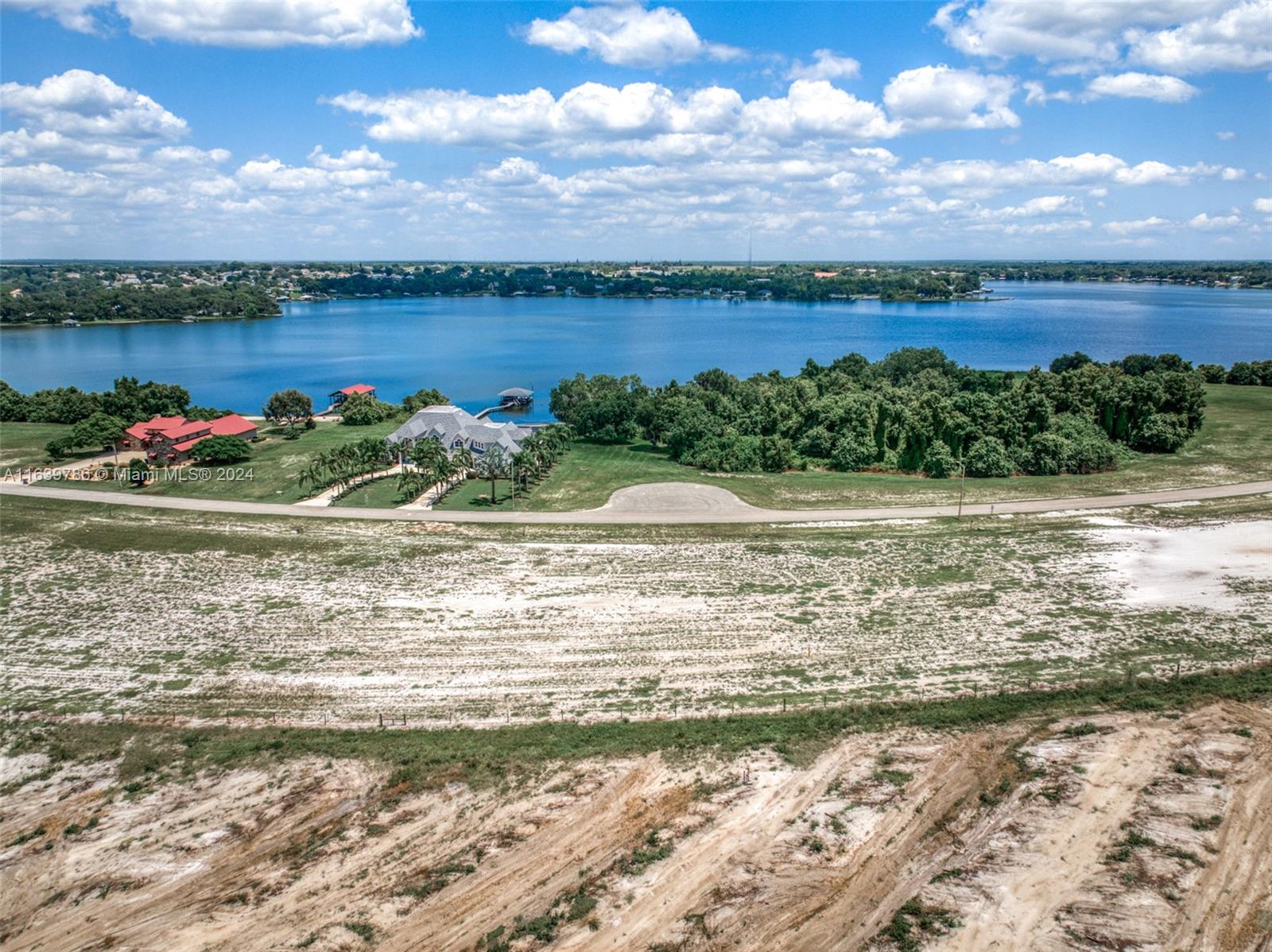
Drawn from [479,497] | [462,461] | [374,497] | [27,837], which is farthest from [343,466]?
[27,837]

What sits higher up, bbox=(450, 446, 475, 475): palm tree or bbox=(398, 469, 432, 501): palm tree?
bbox=(450, 446, 475, 475): palm tree

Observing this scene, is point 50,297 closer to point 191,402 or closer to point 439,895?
point 191,402

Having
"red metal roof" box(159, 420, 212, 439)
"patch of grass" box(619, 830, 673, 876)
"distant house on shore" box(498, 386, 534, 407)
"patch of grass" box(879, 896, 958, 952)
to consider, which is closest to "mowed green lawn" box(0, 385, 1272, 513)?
"red metal roof" box(159, 420, 212, 439)

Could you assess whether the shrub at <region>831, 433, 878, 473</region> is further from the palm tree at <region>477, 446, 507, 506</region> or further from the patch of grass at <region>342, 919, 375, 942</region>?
the patch of grass at <region>342, 919, 375, 942</region>

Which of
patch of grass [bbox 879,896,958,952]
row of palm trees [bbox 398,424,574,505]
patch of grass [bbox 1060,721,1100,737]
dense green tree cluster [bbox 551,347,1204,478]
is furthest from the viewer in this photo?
dense green tree cluster [bbox 551,347,1204,478]

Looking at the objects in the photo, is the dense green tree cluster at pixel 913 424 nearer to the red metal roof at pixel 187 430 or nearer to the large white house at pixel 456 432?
the large white house at pixel 456 432

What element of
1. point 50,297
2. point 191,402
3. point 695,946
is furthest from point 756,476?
point 50,297
